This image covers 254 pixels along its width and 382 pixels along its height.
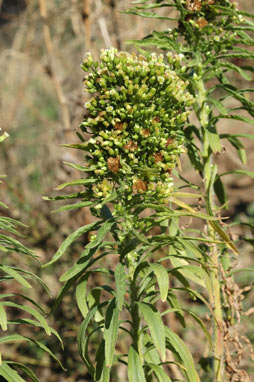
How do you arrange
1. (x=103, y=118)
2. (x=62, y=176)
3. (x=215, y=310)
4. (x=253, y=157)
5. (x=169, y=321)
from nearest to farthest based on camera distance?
(x=103, y=118) → (x=215, y=310) → (x=169, y=321) → (x=62, y=176) → (x=253, y=157)

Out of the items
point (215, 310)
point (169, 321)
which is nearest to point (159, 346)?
point (215, 310)

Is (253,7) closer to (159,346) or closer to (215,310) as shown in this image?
(215,310)

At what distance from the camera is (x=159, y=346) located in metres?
1.47

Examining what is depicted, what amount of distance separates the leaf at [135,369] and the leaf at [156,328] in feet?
0.61

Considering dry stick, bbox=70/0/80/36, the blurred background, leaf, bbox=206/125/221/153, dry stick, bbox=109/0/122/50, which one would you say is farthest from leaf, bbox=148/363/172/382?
dry stick, bbox=70/0/80/36

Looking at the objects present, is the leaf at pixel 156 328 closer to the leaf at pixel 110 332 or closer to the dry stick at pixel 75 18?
the leaf at pixel 110 332

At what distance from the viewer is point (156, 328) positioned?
150 cm

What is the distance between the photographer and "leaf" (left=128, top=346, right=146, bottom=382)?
1.59m

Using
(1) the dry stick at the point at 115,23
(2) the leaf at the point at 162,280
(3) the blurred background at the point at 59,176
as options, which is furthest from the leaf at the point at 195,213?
(1) the dry stick at the point at 115,23

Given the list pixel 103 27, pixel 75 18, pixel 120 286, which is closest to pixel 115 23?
pixel 103 27

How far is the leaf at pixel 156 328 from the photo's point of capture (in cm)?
146

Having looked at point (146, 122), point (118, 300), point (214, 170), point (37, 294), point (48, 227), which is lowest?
point (37, 294)

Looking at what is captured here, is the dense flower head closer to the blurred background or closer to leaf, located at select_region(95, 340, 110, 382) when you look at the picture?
leaf, located at select_region(95, 340, 110, 382)

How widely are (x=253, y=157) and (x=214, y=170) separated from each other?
531 centimetres
